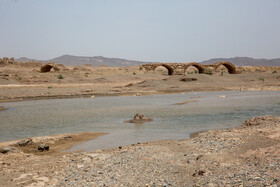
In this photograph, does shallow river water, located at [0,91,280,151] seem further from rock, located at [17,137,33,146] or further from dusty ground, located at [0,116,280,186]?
dusty ground, located at [0,116,280,186]

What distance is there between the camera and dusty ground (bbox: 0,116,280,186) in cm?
552

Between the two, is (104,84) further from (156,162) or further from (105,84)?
(156,162)

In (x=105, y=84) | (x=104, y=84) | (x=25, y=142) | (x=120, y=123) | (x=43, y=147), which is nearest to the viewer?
(x=43, y=147)

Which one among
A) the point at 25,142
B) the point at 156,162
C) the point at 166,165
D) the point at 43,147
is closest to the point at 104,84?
the point at 25,142

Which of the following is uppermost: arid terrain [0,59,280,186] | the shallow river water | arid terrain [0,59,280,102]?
arid terrain [0,59,280,102]

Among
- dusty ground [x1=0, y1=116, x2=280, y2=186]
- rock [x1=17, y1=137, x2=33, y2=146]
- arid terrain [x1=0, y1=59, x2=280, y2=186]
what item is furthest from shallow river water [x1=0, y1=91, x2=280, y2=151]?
dusty ground [x1=0, y1=116, x2=280, y2=186]

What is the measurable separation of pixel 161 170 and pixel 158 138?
160 inches

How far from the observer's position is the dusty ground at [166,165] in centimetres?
552

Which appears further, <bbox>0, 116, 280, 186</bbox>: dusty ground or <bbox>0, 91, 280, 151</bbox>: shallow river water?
<bbox>0, 91, 280, 151</bbox>: shallow river water

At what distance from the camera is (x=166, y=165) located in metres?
6.62

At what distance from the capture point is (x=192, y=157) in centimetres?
716

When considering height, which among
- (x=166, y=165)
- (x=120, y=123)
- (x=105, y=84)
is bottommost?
(x=120, y=123)

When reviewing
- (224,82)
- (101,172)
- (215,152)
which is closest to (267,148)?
(215,152)

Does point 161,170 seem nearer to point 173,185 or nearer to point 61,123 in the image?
point 173,185
